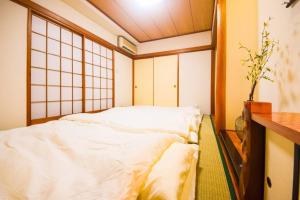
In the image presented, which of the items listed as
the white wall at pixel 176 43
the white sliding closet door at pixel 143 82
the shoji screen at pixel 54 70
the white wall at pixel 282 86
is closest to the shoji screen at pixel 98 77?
the shoji screen at pixel 54 70

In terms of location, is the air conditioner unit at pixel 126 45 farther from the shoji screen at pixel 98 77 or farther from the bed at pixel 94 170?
the bed at pixel 94 170

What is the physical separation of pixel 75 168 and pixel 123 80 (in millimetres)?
3839

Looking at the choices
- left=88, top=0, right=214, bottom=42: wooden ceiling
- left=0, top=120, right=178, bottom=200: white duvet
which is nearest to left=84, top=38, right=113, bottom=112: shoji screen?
left=88, top=0, right=214, bottom=42: wooden ceiling

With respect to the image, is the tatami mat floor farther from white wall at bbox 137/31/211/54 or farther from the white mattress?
white wall at bbox 137/31/211/54

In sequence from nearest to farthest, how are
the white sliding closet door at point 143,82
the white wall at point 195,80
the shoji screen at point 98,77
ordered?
the shoji screen at point 98,77
the white wall at point 195,80
the white sliding closet door at point 143,82

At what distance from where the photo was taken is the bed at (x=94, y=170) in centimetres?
49

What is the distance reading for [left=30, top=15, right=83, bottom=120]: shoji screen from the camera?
216 centimetres

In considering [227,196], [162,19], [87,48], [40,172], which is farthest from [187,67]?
[40,172]

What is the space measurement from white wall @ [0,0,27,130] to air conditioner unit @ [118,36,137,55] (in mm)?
2247

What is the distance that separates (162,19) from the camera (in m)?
3.29

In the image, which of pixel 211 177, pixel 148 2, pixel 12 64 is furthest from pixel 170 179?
pixel 148 2

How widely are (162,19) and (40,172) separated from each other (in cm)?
358

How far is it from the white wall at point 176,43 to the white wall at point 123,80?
0.69 metres

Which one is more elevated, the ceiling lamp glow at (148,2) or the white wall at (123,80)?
the ceiling lamp glow at (148,2)
